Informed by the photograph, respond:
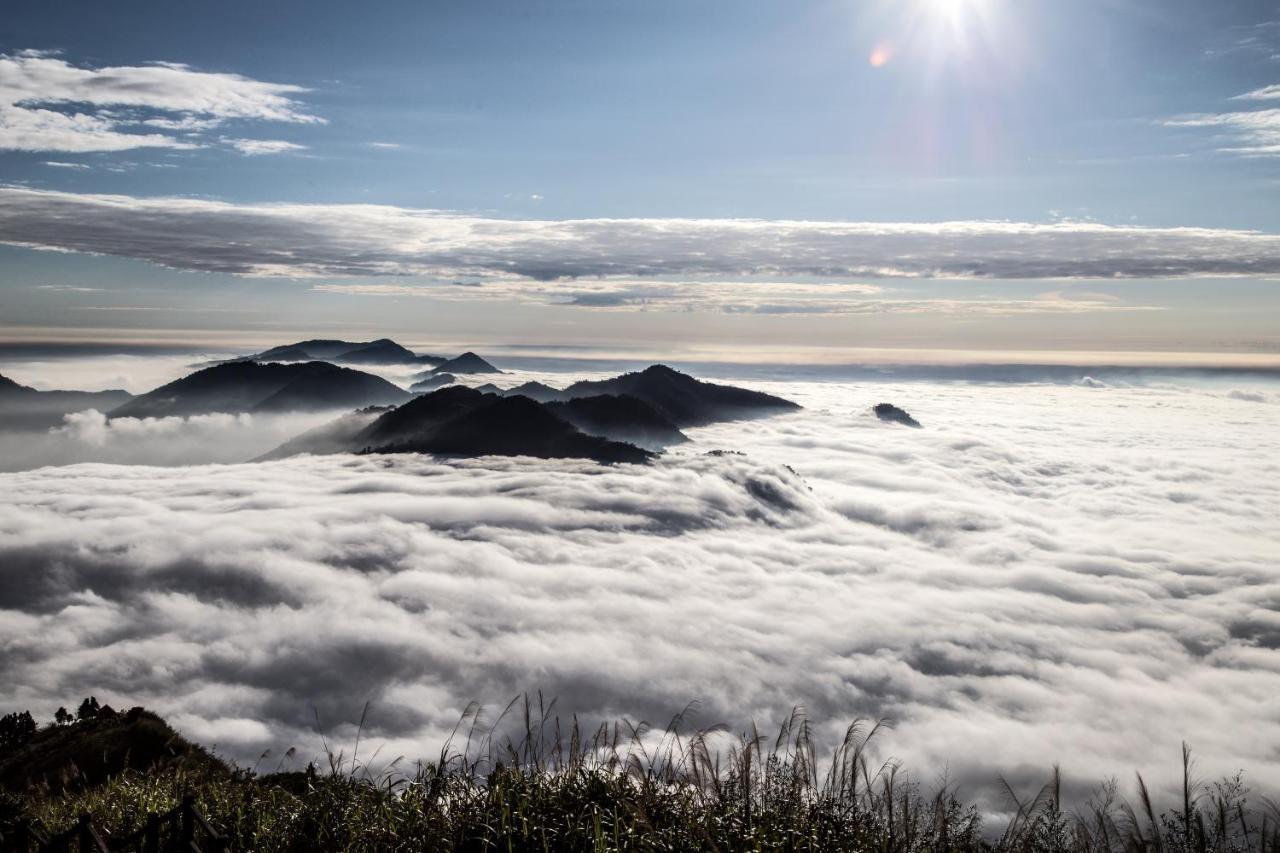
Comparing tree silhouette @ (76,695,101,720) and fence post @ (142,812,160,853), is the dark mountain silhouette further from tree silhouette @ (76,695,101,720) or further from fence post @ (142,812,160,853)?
fence post @ (142,812,160,853)

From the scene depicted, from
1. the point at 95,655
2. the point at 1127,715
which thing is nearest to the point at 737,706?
the point at 1127,715

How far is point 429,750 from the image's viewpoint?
17238 centimetres

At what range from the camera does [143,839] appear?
35.1 feet

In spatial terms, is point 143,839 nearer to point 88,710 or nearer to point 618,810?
point 618,810

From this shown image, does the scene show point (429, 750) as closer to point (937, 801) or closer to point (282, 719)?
point (282, 719)

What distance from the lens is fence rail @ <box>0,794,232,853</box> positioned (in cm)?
788

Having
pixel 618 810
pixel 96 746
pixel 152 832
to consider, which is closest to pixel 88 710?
pixel 96 746

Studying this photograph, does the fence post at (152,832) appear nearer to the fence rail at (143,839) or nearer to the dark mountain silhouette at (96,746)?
the fence rail at (143,839)

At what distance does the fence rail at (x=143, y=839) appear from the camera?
25.8 feet

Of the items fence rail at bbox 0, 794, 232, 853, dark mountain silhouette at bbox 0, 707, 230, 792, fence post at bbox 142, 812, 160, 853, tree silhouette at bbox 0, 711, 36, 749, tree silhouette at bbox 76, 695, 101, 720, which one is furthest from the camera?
tree silhouette at bbox 76, 695, 101, 720

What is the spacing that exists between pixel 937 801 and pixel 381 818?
7975 millimetres

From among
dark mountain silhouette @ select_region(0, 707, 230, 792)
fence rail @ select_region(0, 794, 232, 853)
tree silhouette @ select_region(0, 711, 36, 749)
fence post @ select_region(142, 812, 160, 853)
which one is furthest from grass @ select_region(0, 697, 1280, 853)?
tree silhouette @ select_region(0, 711, 36, 749)

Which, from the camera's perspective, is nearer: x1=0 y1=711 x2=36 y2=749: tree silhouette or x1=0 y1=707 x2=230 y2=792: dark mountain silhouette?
x1=0 y1=707 x2=230 y2=792: dark mountain silhouette

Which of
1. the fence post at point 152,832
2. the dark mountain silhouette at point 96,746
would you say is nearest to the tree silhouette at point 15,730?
the dark mountain silhouette at point 96,746
